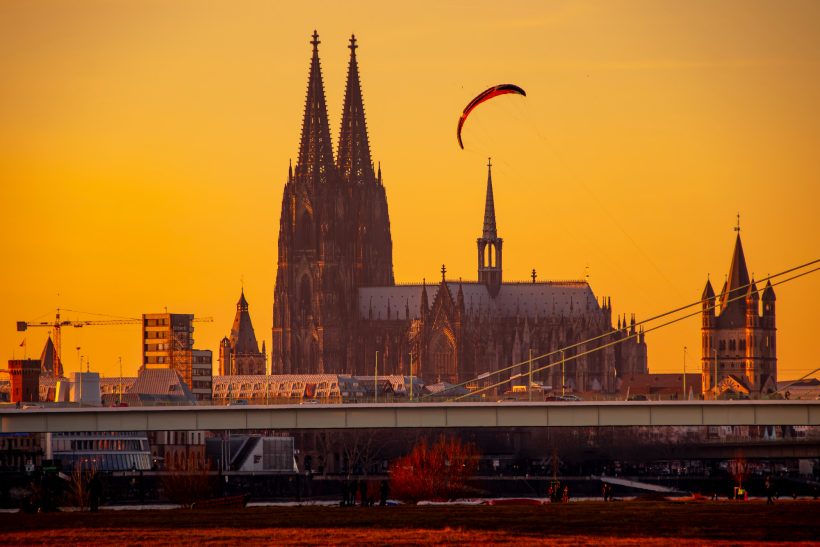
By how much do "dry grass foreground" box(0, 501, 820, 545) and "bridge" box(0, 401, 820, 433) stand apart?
84.9 ft

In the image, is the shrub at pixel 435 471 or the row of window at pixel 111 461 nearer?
the shrub at pixel 435 471

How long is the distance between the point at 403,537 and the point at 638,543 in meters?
8.19

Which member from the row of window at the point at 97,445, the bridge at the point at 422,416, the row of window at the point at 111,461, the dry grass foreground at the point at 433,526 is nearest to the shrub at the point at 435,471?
the bridge at the point at 422,416

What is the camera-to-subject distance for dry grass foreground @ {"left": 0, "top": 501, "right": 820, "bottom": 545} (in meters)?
81.8

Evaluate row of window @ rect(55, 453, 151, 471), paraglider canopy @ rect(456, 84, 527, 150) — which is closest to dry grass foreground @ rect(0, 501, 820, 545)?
paraglider canopy @ rect(456, 84, 527, 150)

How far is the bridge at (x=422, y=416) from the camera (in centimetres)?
12694

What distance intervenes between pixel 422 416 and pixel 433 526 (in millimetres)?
42650

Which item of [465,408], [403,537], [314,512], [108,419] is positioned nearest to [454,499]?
[465,408]

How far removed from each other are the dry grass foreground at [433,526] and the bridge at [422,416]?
25866 mm

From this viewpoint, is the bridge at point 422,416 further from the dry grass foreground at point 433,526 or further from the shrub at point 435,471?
the dry grass foreground at point 433,526

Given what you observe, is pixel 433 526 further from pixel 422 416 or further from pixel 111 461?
pixel 111 461

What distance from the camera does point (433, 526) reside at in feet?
287

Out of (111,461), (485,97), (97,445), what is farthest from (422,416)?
(97,445)

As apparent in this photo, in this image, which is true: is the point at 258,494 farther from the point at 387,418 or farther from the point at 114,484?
the point at 387,418
